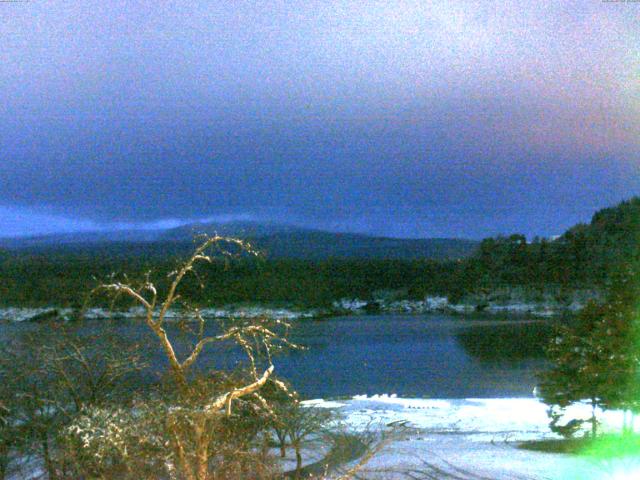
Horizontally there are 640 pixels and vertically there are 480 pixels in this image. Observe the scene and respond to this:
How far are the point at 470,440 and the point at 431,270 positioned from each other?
58341 mm

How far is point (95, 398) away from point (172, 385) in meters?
3.03

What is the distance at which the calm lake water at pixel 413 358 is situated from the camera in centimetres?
3334

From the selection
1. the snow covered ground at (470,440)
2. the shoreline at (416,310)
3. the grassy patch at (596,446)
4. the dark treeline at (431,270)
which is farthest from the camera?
the dark treeline at (431,270)

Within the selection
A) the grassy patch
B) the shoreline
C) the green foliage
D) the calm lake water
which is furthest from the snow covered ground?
the shoreline

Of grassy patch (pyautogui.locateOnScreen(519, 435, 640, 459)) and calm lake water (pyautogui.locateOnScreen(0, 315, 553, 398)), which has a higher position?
grassy patch (pyautogui.locateOnScreen(519, 435, 640, 459))

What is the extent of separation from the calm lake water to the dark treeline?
10684mm

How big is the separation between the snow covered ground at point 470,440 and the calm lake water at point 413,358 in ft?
7.47

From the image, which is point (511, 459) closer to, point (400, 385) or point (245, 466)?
point (245, 466)

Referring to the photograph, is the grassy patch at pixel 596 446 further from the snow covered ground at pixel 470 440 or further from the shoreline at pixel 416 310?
the shoreline at pixel 416 310

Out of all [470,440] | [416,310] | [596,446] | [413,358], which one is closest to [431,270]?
[416,310]

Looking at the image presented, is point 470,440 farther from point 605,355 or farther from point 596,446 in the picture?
point 605,355

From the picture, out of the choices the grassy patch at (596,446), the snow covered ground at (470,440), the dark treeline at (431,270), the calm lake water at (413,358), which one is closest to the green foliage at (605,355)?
the grassy patch at (596,446)

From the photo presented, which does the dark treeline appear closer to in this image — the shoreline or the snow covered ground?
the shoreline

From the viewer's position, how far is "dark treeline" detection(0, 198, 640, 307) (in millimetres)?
A: 67125
